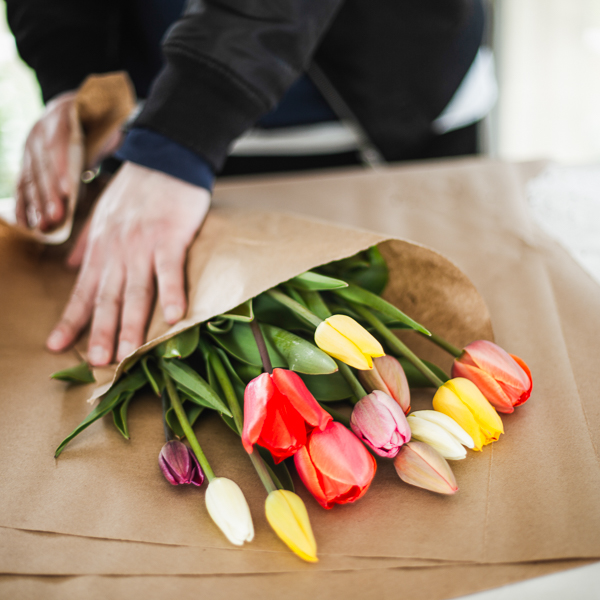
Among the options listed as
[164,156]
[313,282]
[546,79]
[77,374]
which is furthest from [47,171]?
[546,79]

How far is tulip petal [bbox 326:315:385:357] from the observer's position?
0.93 ft

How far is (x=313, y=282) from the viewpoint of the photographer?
1.17 feet

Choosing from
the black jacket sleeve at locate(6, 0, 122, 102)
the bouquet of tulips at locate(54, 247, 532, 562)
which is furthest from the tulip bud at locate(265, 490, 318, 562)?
the black jacket sleeve at locate(6, 0, 122, 102)

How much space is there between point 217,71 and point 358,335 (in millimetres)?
331

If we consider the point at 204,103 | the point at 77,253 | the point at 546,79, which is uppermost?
the point at 204,103

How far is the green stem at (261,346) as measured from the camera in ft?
1.04

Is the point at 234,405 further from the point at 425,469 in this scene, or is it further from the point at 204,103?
the point at 204,103

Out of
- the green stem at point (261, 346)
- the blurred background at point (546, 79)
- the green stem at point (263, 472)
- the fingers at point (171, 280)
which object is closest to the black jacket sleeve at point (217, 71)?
the fingers at point (171, 280)

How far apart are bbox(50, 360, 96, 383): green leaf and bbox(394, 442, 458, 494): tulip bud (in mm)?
268

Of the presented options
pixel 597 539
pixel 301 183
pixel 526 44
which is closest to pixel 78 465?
pixel 597 539

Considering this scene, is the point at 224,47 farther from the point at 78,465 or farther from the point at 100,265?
the point at 78,465

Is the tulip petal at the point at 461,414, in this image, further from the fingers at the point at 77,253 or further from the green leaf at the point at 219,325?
the fingers at the point at 77,253

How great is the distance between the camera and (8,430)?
1.15 ft

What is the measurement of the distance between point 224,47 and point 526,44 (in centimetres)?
181
